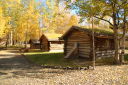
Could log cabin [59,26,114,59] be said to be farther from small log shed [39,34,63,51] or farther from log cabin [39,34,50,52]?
log cabin [39,34,50,52]

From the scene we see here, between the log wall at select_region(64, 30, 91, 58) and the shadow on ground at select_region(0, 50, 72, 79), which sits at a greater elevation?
the log wall at select_region(64, 30, 91, 58)

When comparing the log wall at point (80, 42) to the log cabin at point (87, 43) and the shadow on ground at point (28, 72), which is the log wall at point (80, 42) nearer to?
the log cabin at point (87, 43)

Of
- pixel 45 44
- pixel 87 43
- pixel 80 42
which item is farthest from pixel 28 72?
pixel 45 44

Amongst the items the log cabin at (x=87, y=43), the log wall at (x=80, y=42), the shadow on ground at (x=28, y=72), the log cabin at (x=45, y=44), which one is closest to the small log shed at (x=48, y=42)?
the log cabin at (x=45, y=44)

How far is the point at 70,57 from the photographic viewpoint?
22.5 meters

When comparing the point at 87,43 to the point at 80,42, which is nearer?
the point at 87,43

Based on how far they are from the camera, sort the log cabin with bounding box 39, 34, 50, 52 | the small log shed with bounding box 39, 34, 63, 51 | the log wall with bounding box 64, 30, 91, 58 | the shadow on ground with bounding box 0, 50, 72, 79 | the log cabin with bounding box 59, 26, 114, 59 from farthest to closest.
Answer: the log cabin with bounding box 39, 34, 50, 52
the small log shed with bounding box 39, 34, 63, 51
the log wall with bounding box 64, 30, 91, 58
the log cabin with bounding box 59, 26, 114, 59
the shadow on ground with bounding box 0, 50, 72, 79

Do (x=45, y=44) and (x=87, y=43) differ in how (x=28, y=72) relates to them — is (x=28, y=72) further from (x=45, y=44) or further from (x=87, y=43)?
(x=45, y=44)

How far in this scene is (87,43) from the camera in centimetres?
2162

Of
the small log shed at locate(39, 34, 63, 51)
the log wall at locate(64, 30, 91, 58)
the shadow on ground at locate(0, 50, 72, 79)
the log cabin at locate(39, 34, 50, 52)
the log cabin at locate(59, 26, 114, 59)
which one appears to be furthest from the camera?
the log cabin at locate(39, 34, 50, 52)

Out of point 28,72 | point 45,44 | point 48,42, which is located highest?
point 48,42

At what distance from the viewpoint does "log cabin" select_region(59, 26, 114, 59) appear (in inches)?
827

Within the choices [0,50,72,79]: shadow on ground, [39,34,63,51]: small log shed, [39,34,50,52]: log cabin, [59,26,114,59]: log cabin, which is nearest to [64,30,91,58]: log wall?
[59,26,114,59]: log cabin

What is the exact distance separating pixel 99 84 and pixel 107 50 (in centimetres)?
1316
